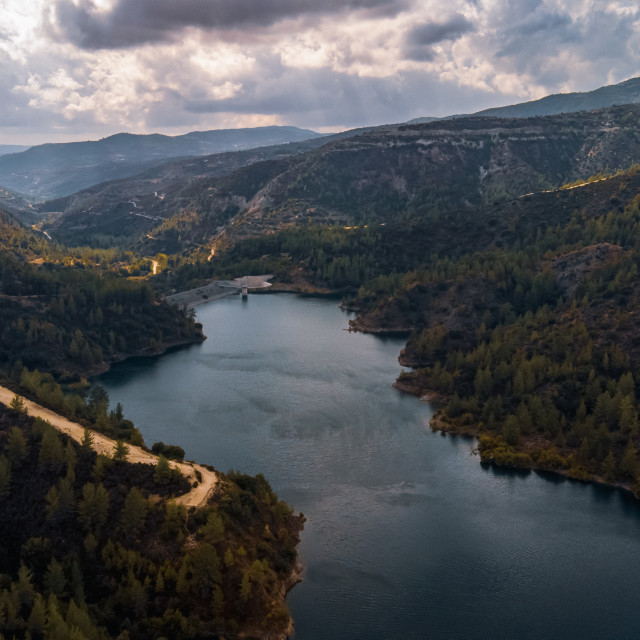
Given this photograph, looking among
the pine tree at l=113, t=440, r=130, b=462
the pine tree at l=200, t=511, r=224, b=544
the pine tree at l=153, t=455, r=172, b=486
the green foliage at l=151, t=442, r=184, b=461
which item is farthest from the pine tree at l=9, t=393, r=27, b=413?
the pine tree at l=200, t=511, r=224, b=544

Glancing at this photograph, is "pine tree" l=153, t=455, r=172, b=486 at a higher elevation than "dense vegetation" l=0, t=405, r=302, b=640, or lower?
higher

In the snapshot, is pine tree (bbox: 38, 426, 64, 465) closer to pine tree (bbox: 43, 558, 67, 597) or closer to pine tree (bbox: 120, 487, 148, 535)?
pine tree (bbox: 120, 487, 148, 535)

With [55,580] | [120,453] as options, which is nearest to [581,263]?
[120,453]

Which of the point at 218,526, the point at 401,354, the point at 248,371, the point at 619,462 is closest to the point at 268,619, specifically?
the point at 218,526

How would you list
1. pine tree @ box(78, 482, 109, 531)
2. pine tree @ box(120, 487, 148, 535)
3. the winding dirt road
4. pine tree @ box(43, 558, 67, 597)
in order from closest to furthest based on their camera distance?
pine tree @ box(43, 558, 67, 597)
pine tree @ box(120, 487, 148, 535)
pine tree @ box(78, 482, 109, 531)
the winding dirt road

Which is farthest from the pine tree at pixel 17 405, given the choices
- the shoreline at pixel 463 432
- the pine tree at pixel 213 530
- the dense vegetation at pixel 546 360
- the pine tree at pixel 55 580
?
the dense vegetation at pixel 546 360

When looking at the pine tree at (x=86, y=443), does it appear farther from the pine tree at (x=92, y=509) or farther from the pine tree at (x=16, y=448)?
the pine tree at (x=92, y=509)
